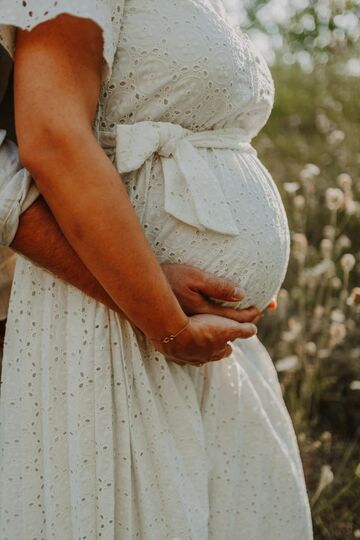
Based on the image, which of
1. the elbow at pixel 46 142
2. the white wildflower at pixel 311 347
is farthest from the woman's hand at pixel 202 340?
the white wildflower at pixel 311 347

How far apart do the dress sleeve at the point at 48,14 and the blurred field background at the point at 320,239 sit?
1192mm

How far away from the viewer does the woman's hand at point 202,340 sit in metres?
1.44

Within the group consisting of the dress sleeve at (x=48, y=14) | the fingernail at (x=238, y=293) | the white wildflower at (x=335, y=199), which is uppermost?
the dress sleeve at (x=48, y=14)

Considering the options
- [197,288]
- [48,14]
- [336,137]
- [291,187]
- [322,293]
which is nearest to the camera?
[48,14]

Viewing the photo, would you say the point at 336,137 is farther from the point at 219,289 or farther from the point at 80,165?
the point at 80,165

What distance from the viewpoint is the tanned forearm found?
137cm

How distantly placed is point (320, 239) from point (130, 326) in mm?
2815

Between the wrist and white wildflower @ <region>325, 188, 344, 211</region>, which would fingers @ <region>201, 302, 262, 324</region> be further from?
white wildflower @ <region>325, 188, 344, 211</region>

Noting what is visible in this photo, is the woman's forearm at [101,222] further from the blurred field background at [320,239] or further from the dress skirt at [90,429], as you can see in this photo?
the blurred field background at [320,239]

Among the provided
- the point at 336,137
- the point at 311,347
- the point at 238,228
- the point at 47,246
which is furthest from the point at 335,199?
the point at 47,246

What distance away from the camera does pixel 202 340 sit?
4.79 ft

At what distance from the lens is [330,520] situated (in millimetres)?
2596

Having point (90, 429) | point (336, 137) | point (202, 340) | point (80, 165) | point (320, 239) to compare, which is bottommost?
point (320, 239)

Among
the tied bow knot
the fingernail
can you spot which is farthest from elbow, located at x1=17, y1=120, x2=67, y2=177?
the fingernail
